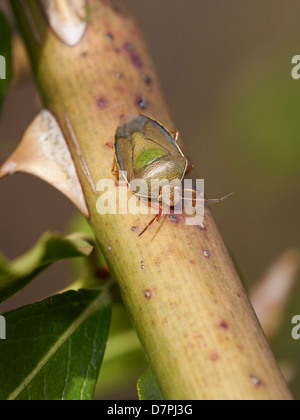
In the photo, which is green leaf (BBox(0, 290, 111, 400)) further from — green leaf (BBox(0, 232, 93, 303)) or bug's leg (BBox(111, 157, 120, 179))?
bug's leg (BBox(111, 157, 120, 179))

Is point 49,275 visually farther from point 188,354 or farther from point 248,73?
point 188,354

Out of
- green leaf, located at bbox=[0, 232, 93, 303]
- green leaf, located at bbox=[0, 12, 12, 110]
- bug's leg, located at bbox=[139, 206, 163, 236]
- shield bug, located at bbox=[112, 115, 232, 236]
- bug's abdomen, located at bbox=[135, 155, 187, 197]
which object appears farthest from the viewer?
green leaf, located at bbox=[0, 12, 12, 110]

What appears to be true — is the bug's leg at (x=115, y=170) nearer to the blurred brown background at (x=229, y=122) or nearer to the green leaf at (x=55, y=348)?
the green leaf at (x=55, y=348)

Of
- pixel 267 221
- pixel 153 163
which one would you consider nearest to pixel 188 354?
pixel 153 163

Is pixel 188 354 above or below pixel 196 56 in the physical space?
above

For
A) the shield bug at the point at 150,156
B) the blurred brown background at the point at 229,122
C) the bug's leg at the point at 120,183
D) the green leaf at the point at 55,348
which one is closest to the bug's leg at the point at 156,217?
the shield bug at the point at 150,156

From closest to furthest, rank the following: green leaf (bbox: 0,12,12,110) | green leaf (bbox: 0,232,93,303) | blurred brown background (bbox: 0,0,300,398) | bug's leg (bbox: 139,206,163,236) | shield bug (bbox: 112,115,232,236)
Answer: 1. green leaf (bbox: 0,232,93,303)
2. bug's leg (bbox: 139,206,163,236)
3. shield bug (bbox: 112,115,232,236)
4. green leaf (bbox: 0,12,12,110)
5. blurred brown background (bbox: 0,0,300,398)

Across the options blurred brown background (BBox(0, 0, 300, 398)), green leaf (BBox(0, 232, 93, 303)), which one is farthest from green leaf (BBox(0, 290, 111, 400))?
blurred brown background (BBox(0, 0, 300, 398))
